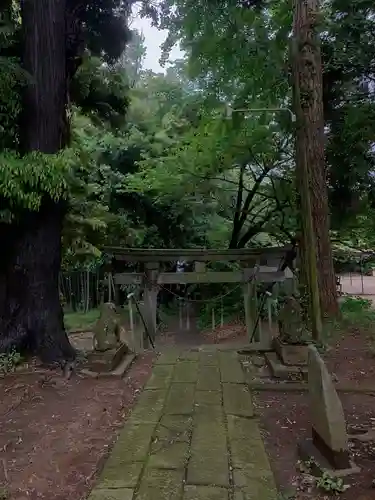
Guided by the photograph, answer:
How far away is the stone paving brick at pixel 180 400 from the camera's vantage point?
12.2 feet

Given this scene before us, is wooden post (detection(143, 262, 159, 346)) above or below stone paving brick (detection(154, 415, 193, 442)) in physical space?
above

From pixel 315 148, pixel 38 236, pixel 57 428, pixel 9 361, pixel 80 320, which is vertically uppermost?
pixel 315 148

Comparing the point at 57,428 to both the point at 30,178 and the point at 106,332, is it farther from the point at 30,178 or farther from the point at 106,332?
the point at 30,178

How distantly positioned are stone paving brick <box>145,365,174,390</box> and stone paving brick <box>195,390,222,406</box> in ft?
1.45

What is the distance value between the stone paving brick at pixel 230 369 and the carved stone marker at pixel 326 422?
1.63 meters

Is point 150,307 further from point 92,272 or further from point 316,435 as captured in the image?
point 316,435

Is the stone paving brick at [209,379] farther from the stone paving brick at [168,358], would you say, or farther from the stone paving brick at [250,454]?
the stone paving brick at [250,454]

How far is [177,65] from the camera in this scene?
11062mm

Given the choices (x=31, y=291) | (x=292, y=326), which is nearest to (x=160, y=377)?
(x=292, y=326)

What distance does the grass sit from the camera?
10.6 metres

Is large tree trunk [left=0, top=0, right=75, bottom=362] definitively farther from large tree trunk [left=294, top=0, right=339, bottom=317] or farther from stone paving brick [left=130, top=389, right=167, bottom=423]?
large tree trunk [left=294, top=0, right=339, bottom=317]

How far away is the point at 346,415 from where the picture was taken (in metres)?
3.70

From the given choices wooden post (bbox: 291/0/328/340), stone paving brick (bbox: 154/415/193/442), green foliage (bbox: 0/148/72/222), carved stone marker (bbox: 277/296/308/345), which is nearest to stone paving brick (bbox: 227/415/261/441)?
stone paving brick (bbox: 154/415/193/442)

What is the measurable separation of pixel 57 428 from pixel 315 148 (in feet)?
15.1
